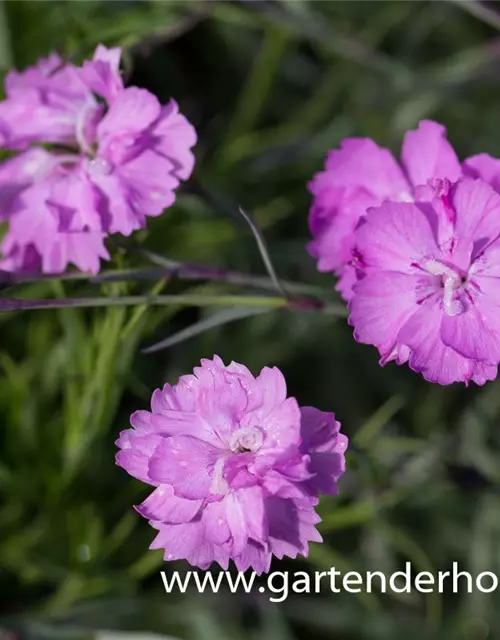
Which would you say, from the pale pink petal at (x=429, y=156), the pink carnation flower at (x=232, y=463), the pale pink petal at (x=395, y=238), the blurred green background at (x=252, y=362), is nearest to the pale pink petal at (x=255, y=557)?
the pink carnation flower at (x=232, y=463)

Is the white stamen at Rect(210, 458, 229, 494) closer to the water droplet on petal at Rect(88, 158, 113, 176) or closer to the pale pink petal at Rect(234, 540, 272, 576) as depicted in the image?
the pale pink petal at Rect(234, 540, 272, 576)

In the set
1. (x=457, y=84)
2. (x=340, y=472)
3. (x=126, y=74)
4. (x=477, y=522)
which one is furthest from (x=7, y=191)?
(x=477, y=522)

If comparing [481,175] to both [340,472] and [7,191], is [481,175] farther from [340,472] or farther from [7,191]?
[7,191]

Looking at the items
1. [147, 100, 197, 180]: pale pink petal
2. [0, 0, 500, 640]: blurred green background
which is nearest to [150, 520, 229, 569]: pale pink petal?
[0, 0, 500, 640]: blurred green background

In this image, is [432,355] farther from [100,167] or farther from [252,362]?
[252,362]

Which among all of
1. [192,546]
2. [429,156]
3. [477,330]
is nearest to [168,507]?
[192,546]
